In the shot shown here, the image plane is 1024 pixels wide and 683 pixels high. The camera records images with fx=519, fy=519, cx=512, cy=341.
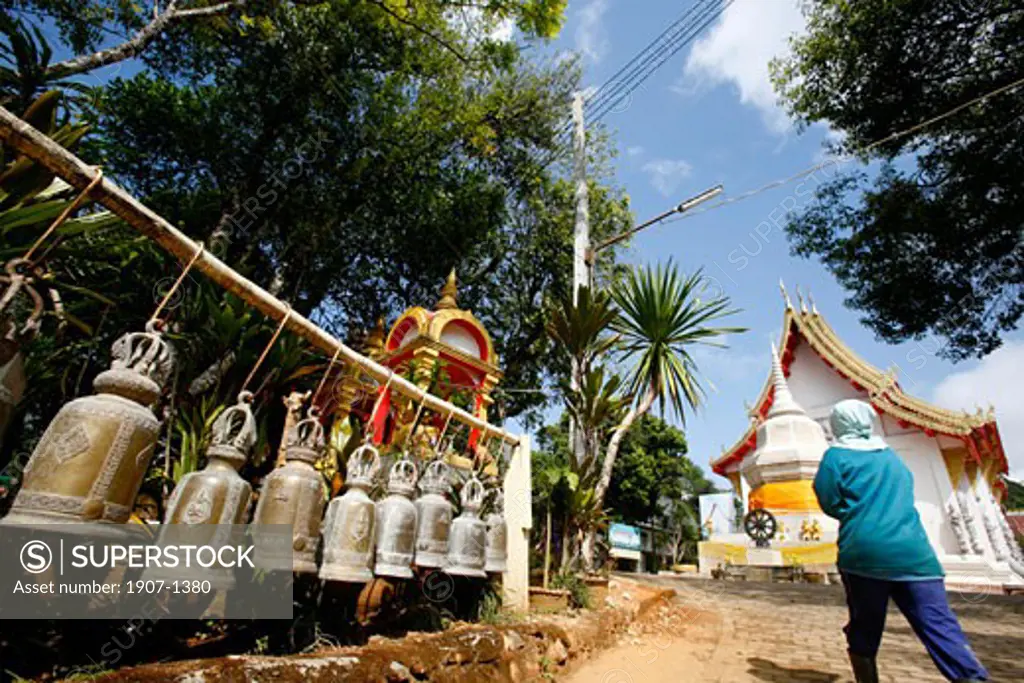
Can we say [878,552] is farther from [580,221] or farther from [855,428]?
[580,221]

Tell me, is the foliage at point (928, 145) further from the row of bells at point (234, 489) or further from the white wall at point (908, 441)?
the row of bells at point (234, 489)

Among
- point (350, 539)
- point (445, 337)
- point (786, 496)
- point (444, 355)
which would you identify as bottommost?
point (350, 539)

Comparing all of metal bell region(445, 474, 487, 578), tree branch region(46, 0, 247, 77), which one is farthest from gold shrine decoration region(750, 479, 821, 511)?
tree branch region(46, 0, 247, 77)

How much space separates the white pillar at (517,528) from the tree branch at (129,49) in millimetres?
5156

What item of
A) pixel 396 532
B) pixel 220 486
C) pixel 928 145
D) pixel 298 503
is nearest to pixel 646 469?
pixel 928 145

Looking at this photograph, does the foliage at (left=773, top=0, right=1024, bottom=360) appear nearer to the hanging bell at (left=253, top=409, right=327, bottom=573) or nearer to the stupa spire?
the stupa spire

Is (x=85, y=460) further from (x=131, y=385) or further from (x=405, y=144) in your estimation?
(x=405, y=144)

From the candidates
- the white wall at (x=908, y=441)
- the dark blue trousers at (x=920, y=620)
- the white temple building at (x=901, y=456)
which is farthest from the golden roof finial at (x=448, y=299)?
the white wall at (x=908, y=441)

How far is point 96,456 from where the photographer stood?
173cm

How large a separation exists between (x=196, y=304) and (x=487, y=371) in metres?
4.00

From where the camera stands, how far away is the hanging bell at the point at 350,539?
7.79 ft

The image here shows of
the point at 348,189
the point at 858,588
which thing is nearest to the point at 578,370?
the point at 858,588

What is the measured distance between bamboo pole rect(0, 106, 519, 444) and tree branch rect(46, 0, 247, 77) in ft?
10.8

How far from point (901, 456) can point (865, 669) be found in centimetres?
1596
